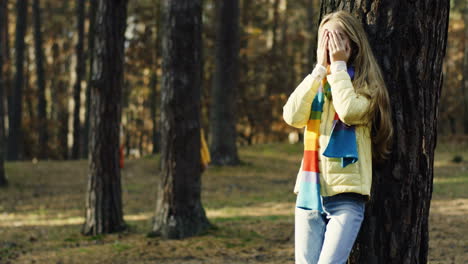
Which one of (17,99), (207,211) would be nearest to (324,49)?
(207,211)

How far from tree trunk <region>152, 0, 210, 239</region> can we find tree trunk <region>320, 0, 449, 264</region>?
196 inches

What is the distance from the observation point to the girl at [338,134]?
376 cm

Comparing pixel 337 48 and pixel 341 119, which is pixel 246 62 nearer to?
pixel 337 48

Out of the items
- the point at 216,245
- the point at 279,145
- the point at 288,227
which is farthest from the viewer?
the point at 279,145

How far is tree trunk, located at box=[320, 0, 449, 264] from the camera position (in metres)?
4.13

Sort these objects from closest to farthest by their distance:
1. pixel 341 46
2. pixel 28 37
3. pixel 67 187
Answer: pixel 341 46
pixel 67 187
pixel 28 37

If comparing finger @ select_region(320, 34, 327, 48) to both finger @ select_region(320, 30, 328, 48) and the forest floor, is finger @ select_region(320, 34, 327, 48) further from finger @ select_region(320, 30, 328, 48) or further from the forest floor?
the forest floor

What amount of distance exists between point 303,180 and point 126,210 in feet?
31.1

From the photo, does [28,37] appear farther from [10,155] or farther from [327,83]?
[327,83]

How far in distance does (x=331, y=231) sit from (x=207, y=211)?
865 cm

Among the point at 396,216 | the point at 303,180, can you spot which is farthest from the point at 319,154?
the point at 396,216

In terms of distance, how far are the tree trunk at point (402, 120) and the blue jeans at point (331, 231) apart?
389 mm

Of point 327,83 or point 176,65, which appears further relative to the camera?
point 176,65

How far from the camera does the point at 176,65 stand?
9000mm
